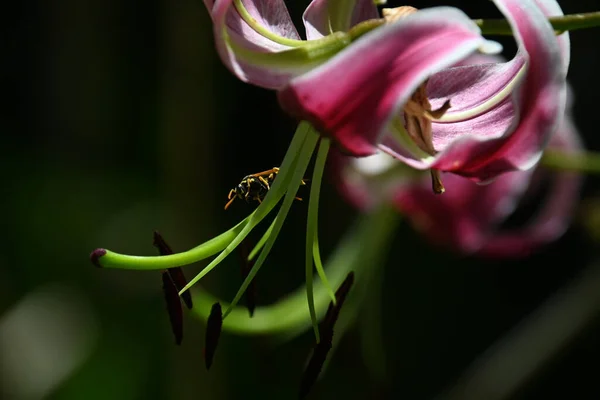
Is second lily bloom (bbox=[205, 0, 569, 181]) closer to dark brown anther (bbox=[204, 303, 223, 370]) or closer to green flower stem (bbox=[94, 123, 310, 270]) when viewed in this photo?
green flower stem (bbox=[94, 123, 310, 270])

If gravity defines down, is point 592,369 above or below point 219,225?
below

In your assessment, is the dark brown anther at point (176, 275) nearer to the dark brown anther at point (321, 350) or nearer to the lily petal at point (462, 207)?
the dark brown anther at point (321, 350)

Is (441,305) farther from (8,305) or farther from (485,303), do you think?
(8,305)

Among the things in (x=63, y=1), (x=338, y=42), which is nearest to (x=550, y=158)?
(x=338, y=42)

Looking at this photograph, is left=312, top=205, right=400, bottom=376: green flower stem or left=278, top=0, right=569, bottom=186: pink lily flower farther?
left=312, top=205, right=400, bottom=376: green flower stem

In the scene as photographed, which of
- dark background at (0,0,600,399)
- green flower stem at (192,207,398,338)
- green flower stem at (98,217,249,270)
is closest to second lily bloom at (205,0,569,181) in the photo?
green flower stem at (98,217,249,270)
